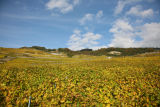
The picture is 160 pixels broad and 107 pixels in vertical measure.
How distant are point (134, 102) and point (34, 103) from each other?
247 inches

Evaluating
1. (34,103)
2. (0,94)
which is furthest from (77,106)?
(0,94)

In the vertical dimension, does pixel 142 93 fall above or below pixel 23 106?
above

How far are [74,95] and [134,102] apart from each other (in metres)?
3.74

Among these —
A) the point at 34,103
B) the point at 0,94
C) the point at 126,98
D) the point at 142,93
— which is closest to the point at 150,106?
the point at 126,98

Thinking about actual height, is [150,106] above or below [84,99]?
above

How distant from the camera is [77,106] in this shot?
5348 millimetres

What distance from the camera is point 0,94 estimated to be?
6203 mm

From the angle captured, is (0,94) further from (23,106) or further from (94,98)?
(94,98)

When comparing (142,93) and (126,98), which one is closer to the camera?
(126,98)

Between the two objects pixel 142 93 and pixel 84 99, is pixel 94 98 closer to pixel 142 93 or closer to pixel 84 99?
pixel 84 99

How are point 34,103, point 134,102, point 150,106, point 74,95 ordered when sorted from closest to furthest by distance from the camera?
point 150,106
point 134,102
point 34,103
point 74,95

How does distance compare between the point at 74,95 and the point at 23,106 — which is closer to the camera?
the point at 23,106

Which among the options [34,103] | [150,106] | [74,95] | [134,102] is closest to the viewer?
[150,106]

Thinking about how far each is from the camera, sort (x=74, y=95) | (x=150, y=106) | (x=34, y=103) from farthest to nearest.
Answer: (x=74, y=95)
(x=34, y=103)
(x=150, y=106)
